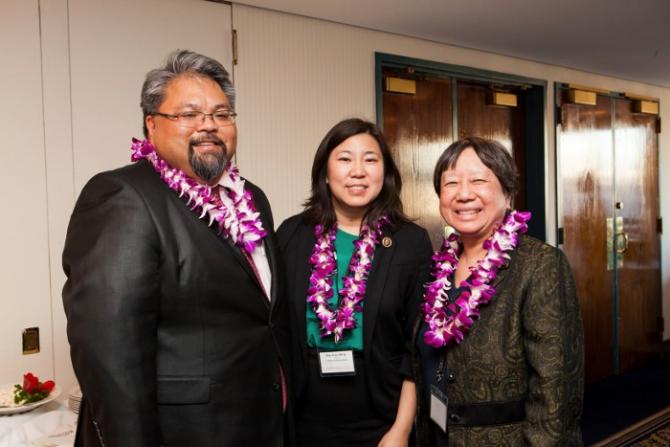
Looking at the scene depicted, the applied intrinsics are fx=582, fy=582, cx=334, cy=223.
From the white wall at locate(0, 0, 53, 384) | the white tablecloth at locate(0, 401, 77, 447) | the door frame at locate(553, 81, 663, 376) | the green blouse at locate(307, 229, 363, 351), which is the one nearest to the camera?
the white tablecloth at locate(0, 401, 77, 447)

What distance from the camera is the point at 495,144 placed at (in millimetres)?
1615

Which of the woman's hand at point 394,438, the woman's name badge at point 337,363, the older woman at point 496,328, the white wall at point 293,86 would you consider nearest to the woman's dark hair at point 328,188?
the older woman at point 496,328

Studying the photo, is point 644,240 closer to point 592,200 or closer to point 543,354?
point 592,200

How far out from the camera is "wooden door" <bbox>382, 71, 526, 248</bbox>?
3650 mm

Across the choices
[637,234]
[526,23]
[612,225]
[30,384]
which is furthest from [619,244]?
[30,384]

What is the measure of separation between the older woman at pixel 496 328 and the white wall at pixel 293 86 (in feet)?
4.46

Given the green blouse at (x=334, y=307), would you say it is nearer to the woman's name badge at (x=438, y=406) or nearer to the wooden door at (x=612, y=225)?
the woman's name badge at (x=438, y=406)

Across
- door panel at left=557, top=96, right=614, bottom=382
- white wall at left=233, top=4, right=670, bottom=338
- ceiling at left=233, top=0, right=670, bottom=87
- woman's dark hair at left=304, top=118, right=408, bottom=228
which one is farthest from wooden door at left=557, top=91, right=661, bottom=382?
woman's dark hair at left=304, top=118, right=408, bottom=228

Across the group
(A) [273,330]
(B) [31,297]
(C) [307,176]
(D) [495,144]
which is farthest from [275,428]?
(C) [307,176]

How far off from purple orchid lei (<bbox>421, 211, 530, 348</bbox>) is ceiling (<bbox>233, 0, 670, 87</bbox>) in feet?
5.38

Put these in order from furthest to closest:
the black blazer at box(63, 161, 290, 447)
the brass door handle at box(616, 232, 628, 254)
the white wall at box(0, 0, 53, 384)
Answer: the brass door handle at box(616, 232, 628, 254)
the white wall at box(0, 0, 53, 384)
the black blazer at box(63, 161, 290, 447)

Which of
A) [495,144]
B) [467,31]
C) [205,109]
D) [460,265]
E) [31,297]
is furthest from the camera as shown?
[467,31]

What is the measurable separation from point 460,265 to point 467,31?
211cm

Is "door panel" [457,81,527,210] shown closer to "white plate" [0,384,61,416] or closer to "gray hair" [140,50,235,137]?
"gray hair" [140,50,235,137]
